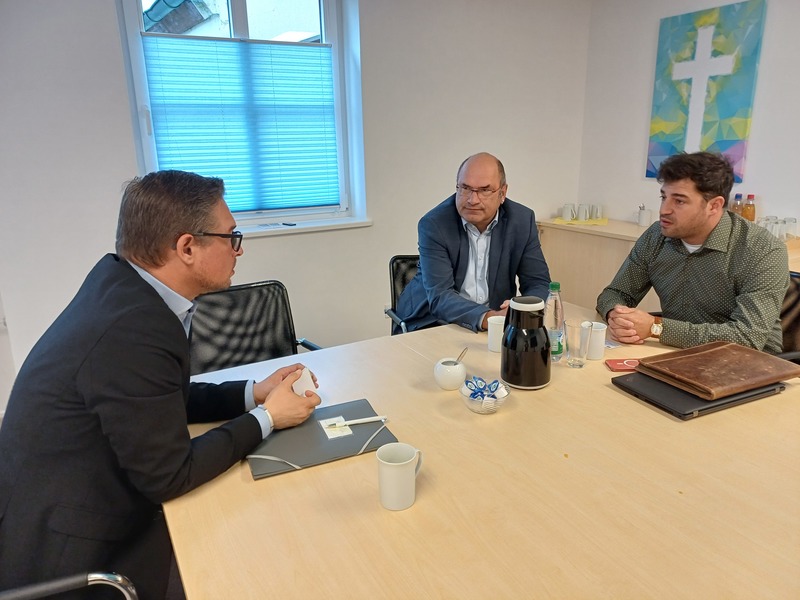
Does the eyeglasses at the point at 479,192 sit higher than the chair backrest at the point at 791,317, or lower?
higher

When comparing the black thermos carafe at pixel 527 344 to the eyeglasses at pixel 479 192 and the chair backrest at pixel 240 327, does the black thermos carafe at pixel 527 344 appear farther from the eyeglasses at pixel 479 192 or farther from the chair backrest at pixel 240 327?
the chair backrest at pixel 240 327

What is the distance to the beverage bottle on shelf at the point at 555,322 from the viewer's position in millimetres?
1640

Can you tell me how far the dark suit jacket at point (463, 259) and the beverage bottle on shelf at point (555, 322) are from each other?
56cm

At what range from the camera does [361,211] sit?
141 inches

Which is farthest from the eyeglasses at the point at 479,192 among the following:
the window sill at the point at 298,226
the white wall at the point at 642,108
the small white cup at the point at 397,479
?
the white wall at the point at 642,108

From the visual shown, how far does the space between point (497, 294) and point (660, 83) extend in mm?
2229

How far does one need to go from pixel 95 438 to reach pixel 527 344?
102cm

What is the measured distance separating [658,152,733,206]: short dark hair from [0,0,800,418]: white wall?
5.36ft

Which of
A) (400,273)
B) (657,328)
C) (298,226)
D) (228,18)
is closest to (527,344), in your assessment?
(657,328)

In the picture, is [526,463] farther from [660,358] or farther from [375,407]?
[660,358]

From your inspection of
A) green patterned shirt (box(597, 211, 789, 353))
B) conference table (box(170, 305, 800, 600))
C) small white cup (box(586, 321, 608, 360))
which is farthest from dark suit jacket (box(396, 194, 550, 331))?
conference table (box(170, 305, 800, 600))

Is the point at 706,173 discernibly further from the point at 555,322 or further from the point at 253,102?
the point at 253,102

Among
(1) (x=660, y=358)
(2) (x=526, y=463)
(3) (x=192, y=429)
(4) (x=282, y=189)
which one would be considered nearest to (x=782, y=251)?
(1) (x=660, y=358)

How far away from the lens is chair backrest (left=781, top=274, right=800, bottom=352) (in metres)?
1.90
